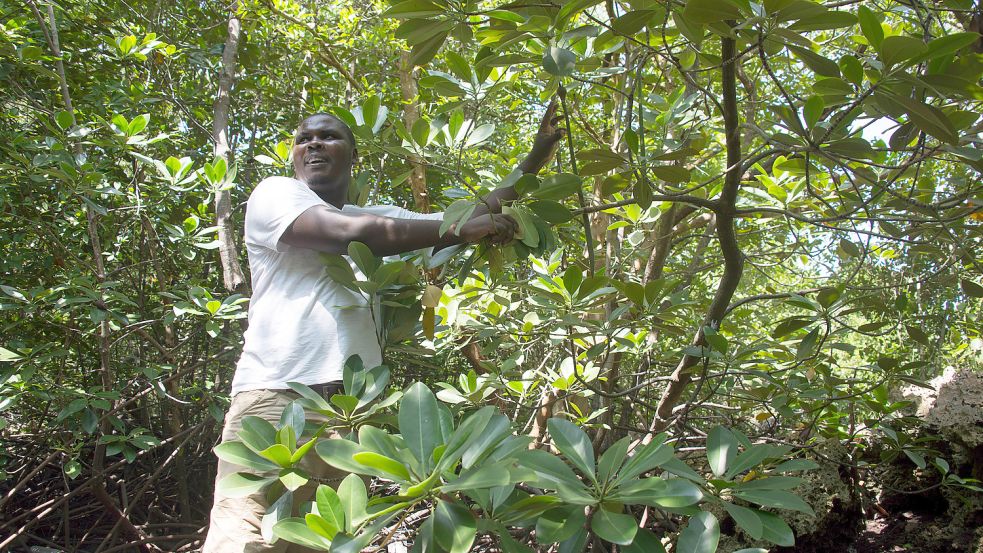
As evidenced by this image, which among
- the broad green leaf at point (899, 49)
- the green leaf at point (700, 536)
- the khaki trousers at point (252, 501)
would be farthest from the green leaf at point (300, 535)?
the broad green leaf at point (899, 49)

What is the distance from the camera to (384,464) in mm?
895

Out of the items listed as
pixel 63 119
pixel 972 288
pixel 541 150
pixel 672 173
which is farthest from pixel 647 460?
pixel 63 119

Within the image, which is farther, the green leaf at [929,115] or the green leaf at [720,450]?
the green leaf at [720,450]

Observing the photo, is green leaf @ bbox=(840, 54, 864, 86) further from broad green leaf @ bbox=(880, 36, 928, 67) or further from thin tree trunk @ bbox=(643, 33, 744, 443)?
thin tree trunk @ bbox=(643, 33, 744, 443)

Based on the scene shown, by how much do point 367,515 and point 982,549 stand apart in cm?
223

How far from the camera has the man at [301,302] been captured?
5.06 feet

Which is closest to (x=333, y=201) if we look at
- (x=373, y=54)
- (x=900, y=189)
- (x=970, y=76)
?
(x=970, y=76)

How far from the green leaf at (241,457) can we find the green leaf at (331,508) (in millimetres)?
238

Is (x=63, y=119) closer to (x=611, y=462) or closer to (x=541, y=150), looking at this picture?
(x=541, y=150)

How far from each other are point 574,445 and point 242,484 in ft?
1.83

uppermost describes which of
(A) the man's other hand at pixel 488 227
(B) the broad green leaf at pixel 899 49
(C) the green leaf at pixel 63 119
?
(B) the broad green leaf at pixel 899 49

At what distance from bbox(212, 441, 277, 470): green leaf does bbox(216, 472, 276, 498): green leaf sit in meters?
0.02

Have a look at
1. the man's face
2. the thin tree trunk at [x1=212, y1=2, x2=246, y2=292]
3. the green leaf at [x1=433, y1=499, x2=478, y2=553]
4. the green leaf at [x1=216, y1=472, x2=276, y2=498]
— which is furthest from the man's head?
the green leaf at [x1=433, y1=499, x2=478, y2=553]

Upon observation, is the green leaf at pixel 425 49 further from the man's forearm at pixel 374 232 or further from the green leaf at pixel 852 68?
the green leaf at pixel 852 68
